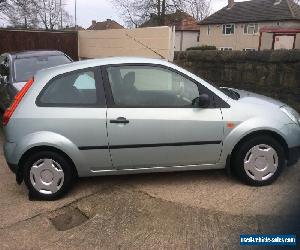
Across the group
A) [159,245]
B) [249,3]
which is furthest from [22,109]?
[249,3]

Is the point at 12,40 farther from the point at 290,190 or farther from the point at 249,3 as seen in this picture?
the point at 249,3

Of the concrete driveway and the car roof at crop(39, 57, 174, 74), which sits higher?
the car roof at crop(39, 57, 174, 74)

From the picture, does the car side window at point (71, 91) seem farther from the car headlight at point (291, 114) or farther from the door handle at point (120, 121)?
the car headlight at point (291, 114)

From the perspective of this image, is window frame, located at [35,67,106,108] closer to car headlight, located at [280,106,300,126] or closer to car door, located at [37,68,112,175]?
car door, located at [37,68,112,175]

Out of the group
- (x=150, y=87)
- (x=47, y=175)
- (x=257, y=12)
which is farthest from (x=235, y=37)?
(x=47, y=175)

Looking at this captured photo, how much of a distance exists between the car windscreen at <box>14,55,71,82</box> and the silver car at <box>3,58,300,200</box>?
10.7ft

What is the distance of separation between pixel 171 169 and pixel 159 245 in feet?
4.11

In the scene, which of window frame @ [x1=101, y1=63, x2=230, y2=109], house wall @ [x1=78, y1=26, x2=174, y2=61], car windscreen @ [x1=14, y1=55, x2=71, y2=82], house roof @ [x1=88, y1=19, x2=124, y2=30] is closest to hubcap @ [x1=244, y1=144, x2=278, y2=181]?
window frame @ [x1=101, y1=63, x2=230, y2=109]

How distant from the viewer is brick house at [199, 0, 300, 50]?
126 ft

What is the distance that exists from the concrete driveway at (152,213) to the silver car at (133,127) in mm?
266

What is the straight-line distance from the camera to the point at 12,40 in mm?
16516

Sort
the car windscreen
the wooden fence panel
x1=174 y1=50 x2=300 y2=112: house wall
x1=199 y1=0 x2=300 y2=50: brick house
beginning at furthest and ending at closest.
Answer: x1=199 y1=0 x2=300 y2=50: brick house < the wooden fence panel < x1=174 y1=50 x2=300 y2=112: house wall < the car windscreen

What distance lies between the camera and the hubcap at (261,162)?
461 centimetres

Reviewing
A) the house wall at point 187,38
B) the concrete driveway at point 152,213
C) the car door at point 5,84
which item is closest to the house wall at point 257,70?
the concrete driveway at point 152,213
